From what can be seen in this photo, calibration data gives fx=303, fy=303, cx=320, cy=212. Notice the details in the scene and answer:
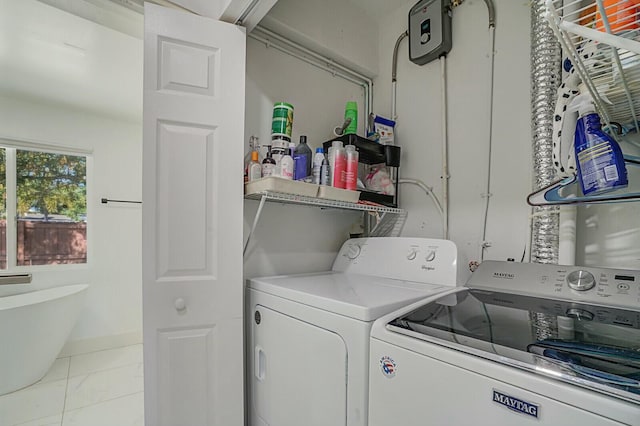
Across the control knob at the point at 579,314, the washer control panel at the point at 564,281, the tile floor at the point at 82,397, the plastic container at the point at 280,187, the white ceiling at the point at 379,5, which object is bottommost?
the tile floor at the point at 82,397

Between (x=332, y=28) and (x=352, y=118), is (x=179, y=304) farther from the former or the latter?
(x=332, y=28)

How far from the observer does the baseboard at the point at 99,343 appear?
3100 mm

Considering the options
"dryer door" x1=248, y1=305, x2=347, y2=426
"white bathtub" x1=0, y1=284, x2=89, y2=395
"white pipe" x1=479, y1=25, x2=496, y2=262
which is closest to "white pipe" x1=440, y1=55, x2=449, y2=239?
"white pipe" x1=479, y1=25, x2=496, y2=262

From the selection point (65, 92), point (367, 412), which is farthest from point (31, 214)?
point (367, 412)

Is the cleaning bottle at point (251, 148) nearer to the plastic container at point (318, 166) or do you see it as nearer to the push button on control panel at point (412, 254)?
the plastic container at point (318, 166)

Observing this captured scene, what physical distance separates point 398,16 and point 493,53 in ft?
2.64

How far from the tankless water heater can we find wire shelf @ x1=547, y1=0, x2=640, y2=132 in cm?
97

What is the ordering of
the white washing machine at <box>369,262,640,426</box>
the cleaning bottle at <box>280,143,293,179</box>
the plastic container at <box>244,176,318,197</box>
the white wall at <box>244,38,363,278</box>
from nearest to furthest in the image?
the white washing machine at <box>369,262,640,426</box>
the plastic container at <box>244,176,318,197</box>
the cleaning bottle at <box>280,143,293,179</box>
the white wall at <box>244,38,363,278</box>

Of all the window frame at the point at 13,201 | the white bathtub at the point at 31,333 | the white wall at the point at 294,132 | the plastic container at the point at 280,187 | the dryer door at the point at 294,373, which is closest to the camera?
the dryer door at the point at 294,373

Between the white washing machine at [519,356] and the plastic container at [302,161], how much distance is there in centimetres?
85

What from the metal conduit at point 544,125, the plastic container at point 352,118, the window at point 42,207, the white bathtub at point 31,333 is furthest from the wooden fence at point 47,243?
the metal conduit at point 544,125

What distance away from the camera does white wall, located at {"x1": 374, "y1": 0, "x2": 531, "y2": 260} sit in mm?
1554

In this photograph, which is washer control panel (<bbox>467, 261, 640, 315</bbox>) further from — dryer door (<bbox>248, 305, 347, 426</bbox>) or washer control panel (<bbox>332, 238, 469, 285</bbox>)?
dryer door (<bbox>248, 305, 347, 426</bbox>)

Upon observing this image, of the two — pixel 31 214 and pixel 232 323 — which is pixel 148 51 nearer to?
pixel 232 323
